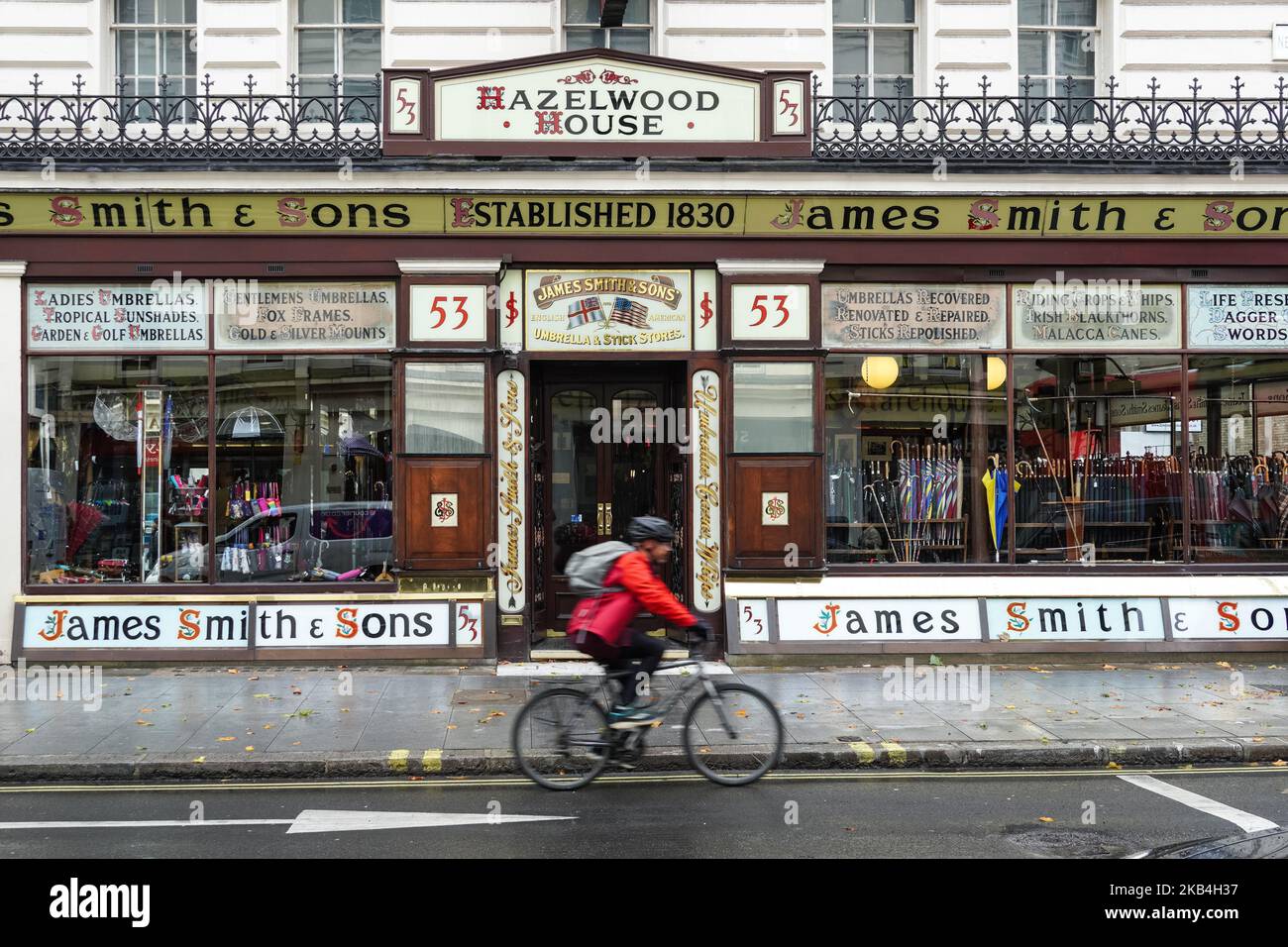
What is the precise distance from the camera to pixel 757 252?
506 inches

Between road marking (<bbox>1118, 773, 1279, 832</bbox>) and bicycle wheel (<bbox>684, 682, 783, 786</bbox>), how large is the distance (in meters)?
2.60

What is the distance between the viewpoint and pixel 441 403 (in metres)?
12.7

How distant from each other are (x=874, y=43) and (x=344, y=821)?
1076 cm

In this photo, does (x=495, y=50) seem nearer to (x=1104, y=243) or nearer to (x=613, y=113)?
(x=613, y=113)

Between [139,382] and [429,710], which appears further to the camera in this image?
[139,382]

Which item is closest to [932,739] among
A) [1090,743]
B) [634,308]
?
[1090,743]

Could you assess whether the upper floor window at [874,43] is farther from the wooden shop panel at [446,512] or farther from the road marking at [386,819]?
the road marking at [386,819]

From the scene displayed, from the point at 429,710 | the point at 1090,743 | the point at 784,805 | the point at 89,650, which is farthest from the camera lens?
the point at 89,650

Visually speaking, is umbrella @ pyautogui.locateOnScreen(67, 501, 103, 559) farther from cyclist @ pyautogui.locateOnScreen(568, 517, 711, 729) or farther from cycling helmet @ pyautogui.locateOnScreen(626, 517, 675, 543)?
cycling helmet @ pyautogui.locateOnScreen(626, 517, 675, 543)

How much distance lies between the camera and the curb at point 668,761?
8344 millimetres

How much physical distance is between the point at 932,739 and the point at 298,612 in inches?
279

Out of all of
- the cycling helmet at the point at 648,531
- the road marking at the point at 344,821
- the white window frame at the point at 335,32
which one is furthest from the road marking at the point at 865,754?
the white window frame at the point at 335,32
